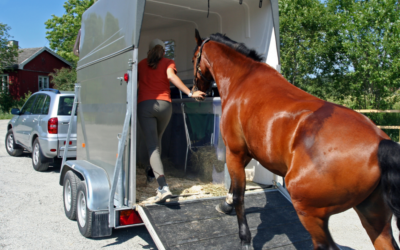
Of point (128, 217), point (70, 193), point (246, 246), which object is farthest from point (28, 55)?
point (246, 246)

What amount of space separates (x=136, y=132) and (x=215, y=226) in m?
1.50

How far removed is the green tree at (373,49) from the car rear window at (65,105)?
10966 millimetres

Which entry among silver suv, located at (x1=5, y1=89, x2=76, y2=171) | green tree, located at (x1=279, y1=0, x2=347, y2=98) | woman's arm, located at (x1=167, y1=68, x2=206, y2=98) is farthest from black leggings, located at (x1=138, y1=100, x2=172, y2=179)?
green tree, located at (x1=279, y1=0, x2=347, y2=98)

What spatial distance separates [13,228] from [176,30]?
433cm

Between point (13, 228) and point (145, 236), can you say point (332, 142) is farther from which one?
point (13, 228)

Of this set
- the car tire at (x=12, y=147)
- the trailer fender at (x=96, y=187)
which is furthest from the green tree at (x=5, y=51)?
the trailer fender at (x=96, y=187)

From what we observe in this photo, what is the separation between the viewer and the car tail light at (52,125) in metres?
6.78

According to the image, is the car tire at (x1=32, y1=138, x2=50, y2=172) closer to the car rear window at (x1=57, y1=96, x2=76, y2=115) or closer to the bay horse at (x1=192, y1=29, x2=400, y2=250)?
the car rear window at (x1=57, y1=96, x2=76, y2=115)

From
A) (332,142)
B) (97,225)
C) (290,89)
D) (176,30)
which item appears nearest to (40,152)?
(176,30)

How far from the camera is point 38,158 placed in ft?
23.9

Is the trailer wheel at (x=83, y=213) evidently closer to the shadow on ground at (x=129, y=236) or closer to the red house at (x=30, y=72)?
the shadow on ground at (x=129, y=236)

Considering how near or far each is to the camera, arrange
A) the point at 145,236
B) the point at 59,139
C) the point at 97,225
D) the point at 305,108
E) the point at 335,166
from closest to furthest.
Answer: the point at 335,166
the point at 305,108
the point at 97,225
the point at 145,236
the point at 59,139

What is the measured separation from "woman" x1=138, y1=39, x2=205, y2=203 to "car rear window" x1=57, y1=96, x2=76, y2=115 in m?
3.85

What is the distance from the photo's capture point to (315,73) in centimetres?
1520
